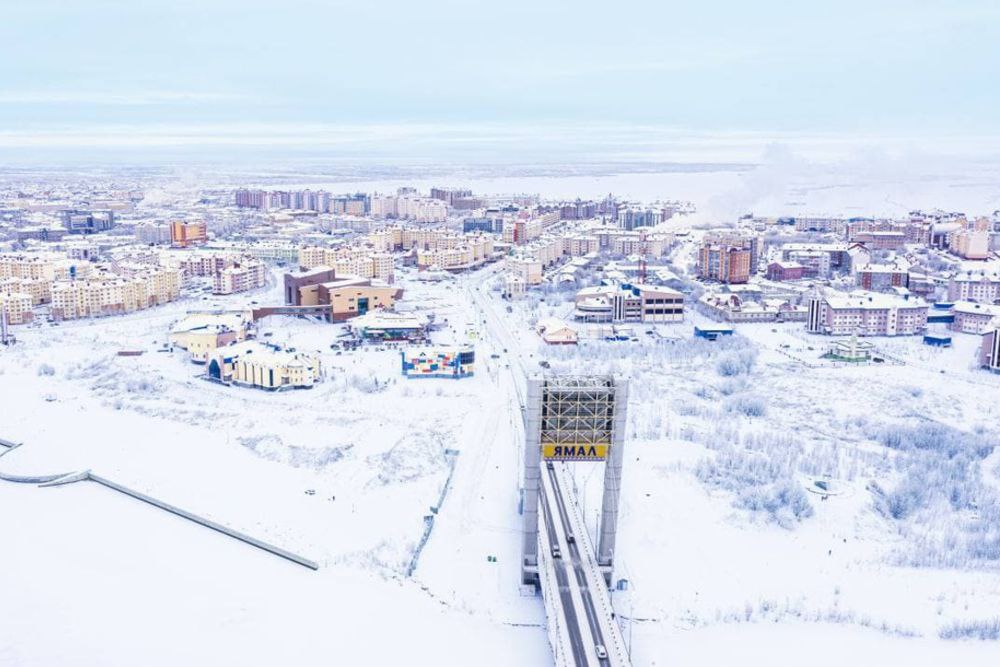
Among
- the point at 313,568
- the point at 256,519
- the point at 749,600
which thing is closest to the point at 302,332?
the point at 256,519

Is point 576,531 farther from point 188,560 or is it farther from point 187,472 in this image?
point 187,472

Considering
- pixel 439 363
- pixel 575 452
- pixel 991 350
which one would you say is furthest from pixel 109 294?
pixel 991 350

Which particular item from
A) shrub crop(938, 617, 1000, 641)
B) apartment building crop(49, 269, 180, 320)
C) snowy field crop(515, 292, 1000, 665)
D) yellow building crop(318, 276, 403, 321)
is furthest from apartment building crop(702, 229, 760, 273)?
shrub crop(938, 617, 1000, 641)

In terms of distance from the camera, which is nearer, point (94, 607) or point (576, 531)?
point (94, 607)

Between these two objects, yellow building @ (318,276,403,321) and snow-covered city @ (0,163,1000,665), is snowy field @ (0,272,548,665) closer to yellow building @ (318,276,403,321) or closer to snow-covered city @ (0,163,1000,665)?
snow-covered city @ (0,163,1000,665)

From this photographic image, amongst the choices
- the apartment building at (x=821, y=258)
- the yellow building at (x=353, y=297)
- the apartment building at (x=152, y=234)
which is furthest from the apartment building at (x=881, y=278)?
the apartment building at (x=152, y=234)

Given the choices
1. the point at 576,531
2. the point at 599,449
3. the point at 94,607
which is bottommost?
the point at 94,607
